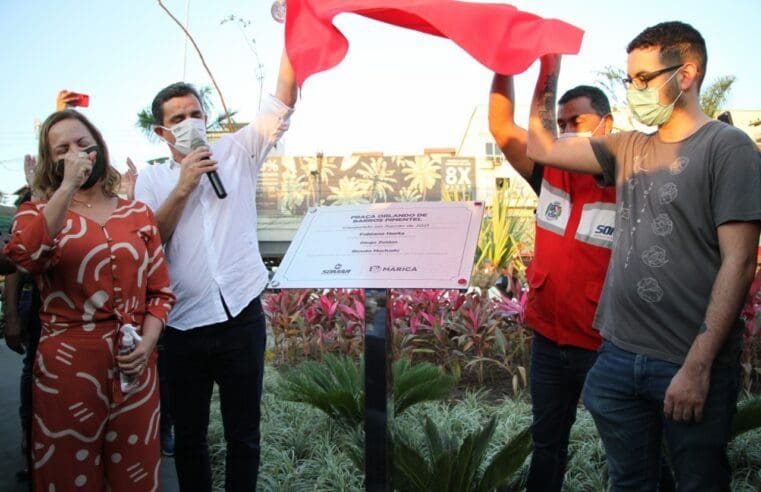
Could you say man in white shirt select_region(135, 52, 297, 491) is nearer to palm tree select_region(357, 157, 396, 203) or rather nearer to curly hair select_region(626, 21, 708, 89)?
curly hair select_region(626, 21, 708, 89)

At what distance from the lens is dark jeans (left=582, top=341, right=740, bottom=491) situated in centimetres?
176

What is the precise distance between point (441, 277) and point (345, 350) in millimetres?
3603

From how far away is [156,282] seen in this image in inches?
96.1

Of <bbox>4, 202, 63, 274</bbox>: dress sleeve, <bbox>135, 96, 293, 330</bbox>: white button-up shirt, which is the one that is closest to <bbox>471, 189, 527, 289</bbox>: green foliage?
<bbox>135, 96, 293, 330</bbox>: white button-up shirt

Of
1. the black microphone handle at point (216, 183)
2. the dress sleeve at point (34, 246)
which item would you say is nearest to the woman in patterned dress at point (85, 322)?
the dress sleeve at point (34, 246)

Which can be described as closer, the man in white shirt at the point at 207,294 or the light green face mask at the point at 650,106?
the light green face mask at the point at 650,106

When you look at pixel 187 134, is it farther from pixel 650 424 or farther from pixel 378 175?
pixel 378 175

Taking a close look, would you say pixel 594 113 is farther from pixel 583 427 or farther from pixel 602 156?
pixel 583 427

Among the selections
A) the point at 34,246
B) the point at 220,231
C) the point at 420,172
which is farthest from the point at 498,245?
the point at 420,172

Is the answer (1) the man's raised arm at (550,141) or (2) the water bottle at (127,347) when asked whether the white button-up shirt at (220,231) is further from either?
(1) the man's raised arm at (550,141)

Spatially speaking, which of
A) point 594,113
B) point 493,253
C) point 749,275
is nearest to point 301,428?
point 594,113

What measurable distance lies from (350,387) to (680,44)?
290 centimetres

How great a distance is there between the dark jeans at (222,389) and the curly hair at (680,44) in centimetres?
182

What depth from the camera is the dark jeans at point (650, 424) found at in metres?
1.76
